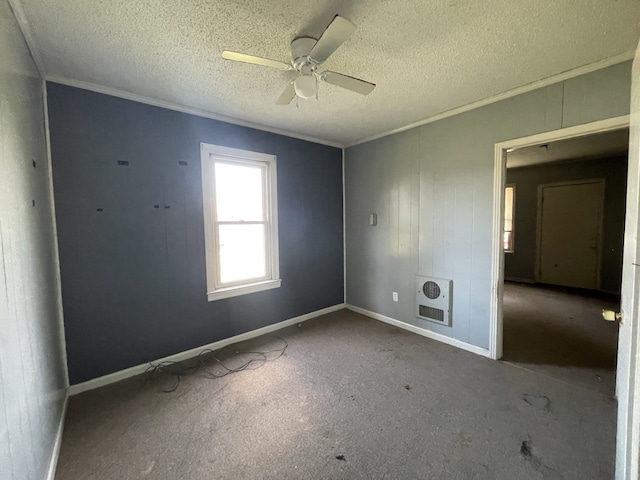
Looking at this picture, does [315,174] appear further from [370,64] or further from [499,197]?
[499,197]

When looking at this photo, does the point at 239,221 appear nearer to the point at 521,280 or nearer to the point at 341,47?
the point at 341,47

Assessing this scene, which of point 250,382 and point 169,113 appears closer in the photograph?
point 250,382

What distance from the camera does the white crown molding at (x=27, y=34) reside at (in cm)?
136

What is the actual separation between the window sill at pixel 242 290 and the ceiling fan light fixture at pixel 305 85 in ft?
7.03

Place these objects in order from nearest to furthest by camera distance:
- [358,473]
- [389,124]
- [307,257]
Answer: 1. [358,473]
2. [389,124]
3. [307,257]

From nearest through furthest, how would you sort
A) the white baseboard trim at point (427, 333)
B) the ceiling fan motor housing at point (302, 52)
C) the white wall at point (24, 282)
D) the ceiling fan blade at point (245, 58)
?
the white wall at point (24, 282) < the ceiling fan blade at point (245, 58) < the ceiling fan motor housing at point (302, 52) < the white baseboard trim at point (427, 333)

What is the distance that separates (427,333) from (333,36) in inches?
119

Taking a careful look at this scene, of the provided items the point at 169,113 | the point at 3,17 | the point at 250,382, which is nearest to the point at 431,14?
the point at 3,17

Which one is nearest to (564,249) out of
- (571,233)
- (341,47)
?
(571,233)

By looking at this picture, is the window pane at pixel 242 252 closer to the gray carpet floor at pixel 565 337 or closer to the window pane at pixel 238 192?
the window pane at pixel 238 192

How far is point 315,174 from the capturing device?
368 cm

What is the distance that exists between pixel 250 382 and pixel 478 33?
3001 millimetres

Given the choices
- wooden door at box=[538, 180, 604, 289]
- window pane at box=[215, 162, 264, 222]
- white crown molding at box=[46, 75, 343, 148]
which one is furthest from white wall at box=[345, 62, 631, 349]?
wooden door at box=[538, 180, 604, 289]

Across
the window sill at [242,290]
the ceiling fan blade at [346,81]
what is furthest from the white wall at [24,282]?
the ceiling fan blade at [346,81]
